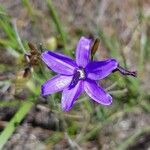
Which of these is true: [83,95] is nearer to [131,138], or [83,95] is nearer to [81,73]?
[131,138]

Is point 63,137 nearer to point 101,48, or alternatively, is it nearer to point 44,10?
point 101,48

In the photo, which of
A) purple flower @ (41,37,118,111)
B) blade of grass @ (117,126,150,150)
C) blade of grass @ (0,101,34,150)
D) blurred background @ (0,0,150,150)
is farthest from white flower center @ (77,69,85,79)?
blade of grass @ (117,126,150,150)

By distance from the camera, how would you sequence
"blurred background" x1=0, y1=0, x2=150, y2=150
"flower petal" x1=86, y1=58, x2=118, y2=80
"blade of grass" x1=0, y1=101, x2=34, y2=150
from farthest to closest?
"blurred background" x1=0, y1=0, x2=150, y2=150 → "blade of grass" x1=0, y1=101, x2=34, y2=150 → "flower petal" x1=86, y1=58, x2=118, y2=80

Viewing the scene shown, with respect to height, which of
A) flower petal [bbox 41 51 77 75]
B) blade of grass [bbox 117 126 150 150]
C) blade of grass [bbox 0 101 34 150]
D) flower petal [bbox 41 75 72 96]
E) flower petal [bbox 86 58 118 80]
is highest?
flower petal [bbox 41 51 77 75]

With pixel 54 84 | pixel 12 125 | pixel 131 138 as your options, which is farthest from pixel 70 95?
pixel 131 138

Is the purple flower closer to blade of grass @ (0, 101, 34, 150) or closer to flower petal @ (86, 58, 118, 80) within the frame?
flower petal @ (86, 58, 118, 80)

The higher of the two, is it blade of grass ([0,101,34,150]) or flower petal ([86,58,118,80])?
flower petal ([86,58,118,80])

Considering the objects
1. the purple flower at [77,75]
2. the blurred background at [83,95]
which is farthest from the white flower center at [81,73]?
the blurred background at [83,95]
